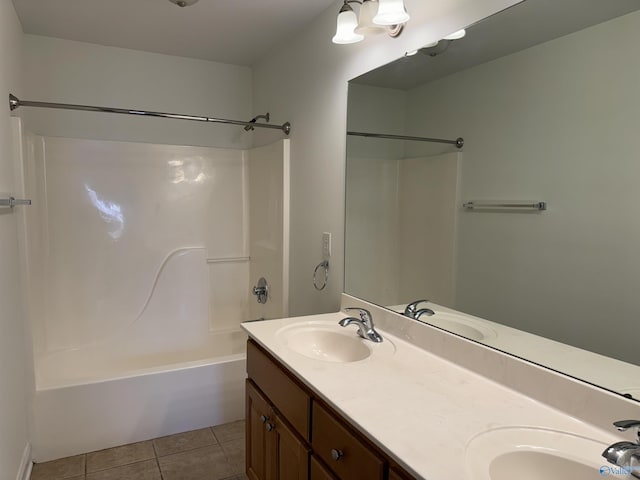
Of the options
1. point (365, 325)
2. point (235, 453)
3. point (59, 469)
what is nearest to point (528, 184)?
point (365, 325)

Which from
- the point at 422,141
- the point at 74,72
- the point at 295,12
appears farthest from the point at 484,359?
the point at 74,72

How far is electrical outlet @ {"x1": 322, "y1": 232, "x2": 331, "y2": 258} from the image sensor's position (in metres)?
2.18

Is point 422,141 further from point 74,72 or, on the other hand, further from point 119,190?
point 74,72

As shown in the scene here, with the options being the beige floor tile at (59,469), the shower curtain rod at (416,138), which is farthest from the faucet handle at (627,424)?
the beige floor tile at (59,469)

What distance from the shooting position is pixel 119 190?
2877 millimetres

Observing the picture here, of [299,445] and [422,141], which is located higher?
[422,141]

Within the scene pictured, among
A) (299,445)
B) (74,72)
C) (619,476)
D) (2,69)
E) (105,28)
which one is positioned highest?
(105,28)

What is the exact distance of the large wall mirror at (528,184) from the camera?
1012mm

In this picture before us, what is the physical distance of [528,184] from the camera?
4.04ft

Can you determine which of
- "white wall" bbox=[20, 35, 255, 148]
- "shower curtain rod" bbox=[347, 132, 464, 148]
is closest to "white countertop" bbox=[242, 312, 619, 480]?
"shower curtain rod" bbox=[347, 132, 464, 148]

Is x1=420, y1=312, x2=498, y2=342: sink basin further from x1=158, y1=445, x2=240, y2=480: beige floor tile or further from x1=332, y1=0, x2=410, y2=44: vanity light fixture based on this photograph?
x1=158, y1=445, x2=240, y2=480: beige floor tile

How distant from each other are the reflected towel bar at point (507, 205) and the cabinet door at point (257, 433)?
41.6 inches

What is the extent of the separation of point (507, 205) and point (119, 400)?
2219 millimetres

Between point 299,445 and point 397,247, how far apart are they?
34.9 inches
